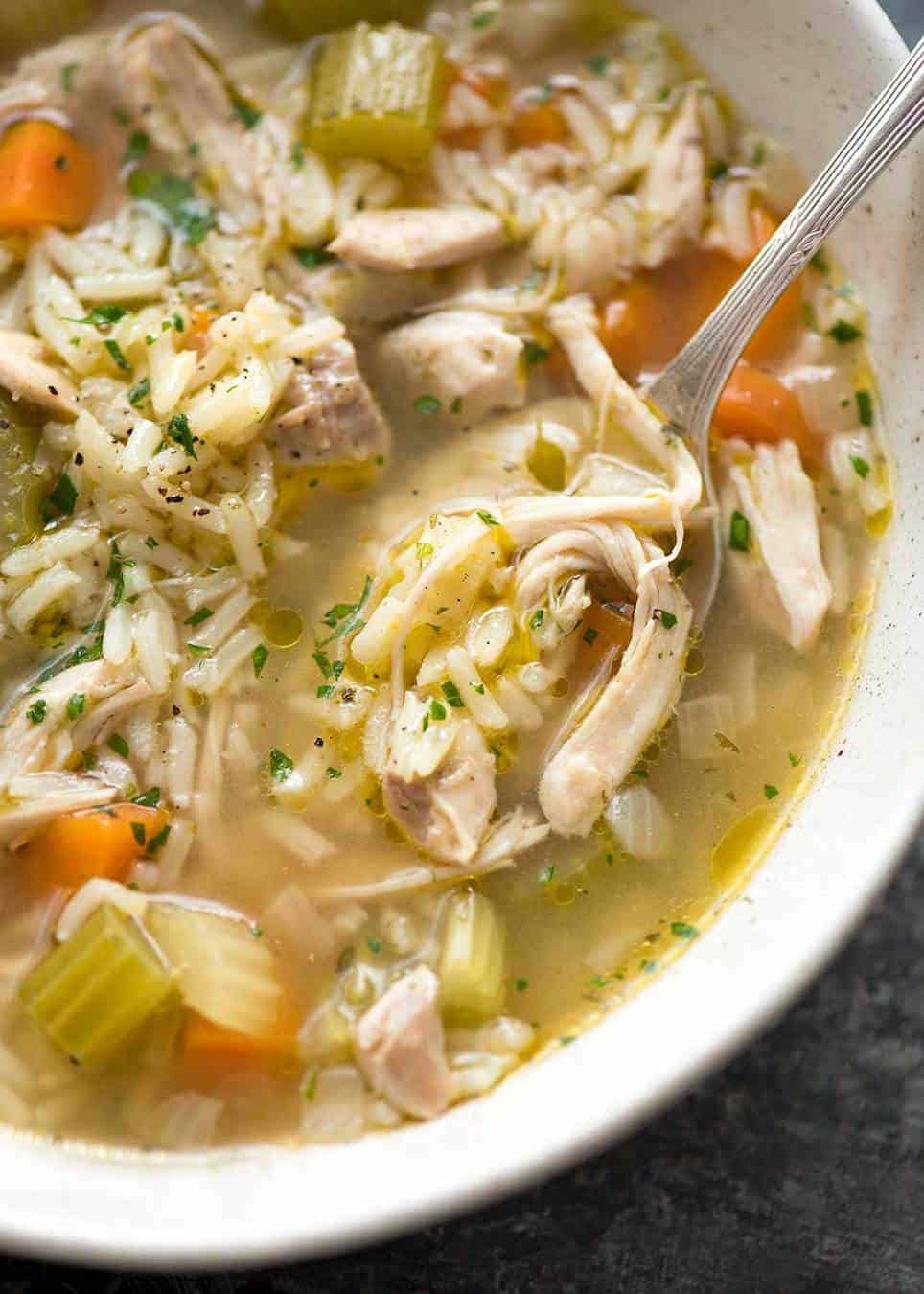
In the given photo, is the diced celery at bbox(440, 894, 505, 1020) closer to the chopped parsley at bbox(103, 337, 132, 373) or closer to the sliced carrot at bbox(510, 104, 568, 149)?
the chopped parsley at bbox(103, 337, 132, 373)

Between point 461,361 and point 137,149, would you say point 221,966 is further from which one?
point 137,149

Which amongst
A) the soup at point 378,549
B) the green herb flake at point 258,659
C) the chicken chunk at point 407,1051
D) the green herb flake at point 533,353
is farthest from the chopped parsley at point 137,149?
the chicken chunk at point 407,1051

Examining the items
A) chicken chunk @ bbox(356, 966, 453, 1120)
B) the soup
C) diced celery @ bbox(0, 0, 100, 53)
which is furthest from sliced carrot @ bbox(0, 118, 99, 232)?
chicken chunk @ bbox(356, 966, 453, 1120)

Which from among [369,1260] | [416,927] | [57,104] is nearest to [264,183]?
[57,104]

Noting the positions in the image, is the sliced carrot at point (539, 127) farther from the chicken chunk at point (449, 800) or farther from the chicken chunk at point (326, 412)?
the chicken chunk at point (449, 800)

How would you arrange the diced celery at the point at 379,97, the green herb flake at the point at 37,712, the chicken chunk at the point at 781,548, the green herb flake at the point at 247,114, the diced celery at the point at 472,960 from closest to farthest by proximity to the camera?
1. the diced celery at the point at 472,960
2. the green herb flake at the point at 37,712
3. the chicken chunk at the point at 781,548
4. the diced celery at the point at 379,97
5. the green herb flake at the point at 247,114
